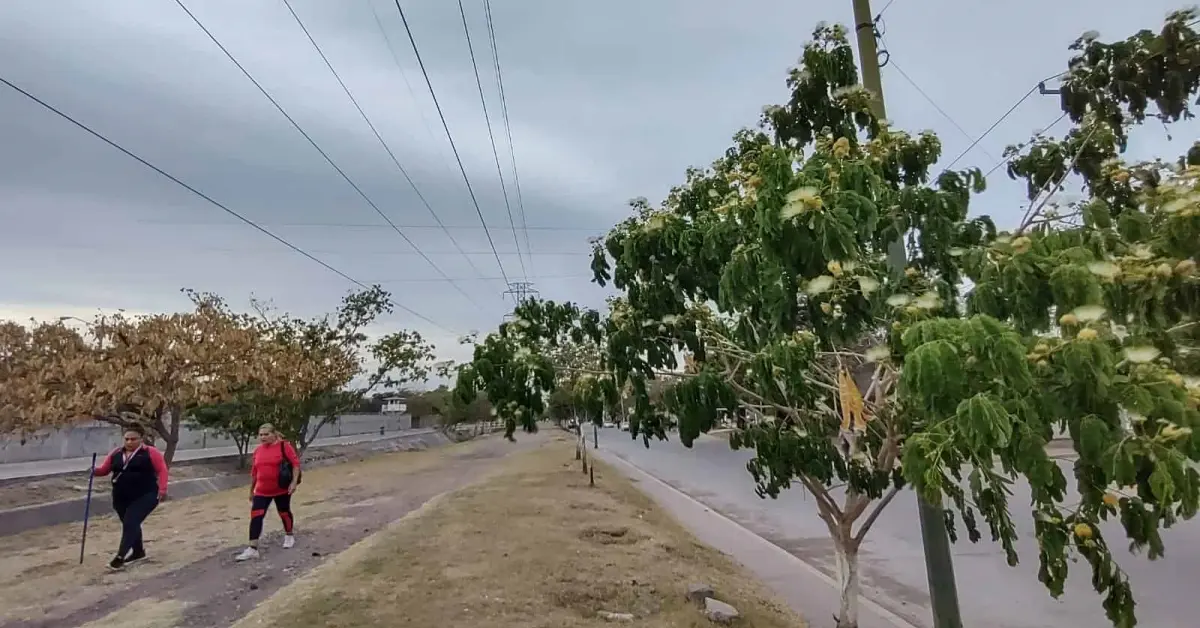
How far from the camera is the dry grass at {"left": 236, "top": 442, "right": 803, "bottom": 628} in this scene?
5.75 meters

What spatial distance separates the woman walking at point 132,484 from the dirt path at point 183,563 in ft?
1.19

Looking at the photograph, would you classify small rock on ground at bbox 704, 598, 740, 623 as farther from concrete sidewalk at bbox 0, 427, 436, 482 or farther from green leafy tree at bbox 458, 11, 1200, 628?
concrete sidewalk at bbox 0, 427, 436, 482

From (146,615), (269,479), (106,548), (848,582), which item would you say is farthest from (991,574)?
(106,548)

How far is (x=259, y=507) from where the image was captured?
8391 mm

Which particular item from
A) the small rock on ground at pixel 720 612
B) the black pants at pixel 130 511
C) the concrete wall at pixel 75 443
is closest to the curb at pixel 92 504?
the black pants at pixel 130 511

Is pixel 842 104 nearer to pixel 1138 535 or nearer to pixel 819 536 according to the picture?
pixel 1138 535

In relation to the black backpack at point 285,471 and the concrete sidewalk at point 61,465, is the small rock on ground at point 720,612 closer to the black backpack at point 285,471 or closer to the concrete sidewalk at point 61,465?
the black backpack at point 285,471

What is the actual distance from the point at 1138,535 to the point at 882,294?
1270mm

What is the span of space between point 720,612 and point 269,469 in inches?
218

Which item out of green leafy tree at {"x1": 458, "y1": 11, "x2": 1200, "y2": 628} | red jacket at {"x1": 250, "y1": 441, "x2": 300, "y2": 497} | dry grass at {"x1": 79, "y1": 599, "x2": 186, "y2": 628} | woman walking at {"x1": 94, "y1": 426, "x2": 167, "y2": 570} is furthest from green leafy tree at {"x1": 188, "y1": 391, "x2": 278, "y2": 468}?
green leafy tree at {"x1": 458, "y1": 11, "x2": 1200, "y2": 628}

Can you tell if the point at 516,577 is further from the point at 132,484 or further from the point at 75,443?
the point at 75,443

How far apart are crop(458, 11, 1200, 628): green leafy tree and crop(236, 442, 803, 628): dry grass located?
1.82 m

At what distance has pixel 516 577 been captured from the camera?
7.07m

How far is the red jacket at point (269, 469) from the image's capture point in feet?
27.8
